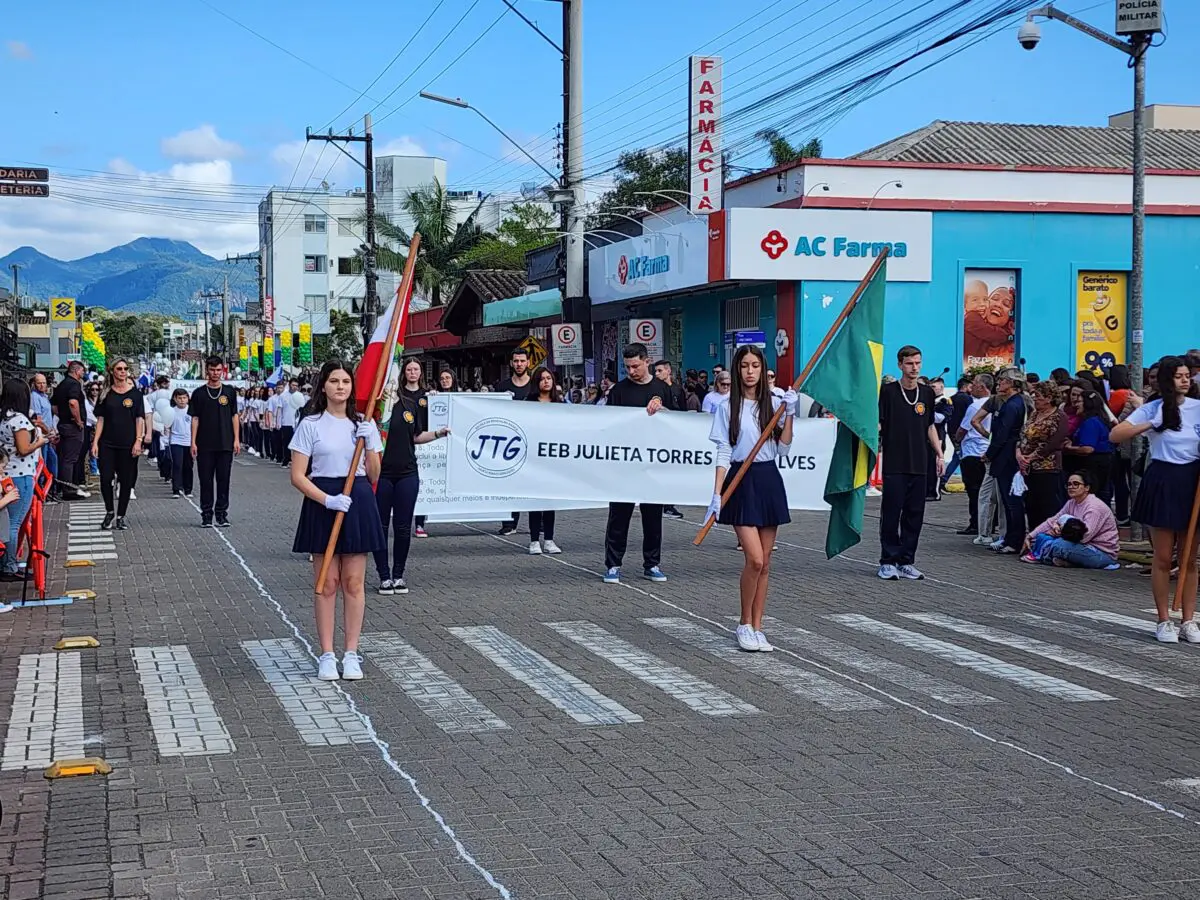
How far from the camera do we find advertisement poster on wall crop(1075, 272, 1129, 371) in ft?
101

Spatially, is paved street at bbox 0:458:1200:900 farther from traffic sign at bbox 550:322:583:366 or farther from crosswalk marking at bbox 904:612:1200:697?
traffic sign at bbox 550:322:583:366

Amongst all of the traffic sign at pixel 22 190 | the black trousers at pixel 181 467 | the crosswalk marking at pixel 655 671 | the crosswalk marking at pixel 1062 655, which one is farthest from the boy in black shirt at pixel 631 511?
the black trousers at pixel 181 467

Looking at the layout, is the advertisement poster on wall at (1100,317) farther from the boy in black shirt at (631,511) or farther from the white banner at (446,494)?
the white banner at (446,494)

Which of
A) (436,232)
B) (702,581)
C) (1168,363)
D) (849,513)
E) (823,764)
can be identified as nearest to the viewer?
(823,764)

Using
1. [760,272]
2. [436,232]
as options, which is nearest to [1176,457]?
[760,272]

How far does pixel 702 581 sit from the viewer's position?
41.1ft

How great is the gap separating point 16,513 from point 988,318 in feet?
74.4

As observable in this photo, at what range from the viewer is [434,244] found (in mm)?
59531

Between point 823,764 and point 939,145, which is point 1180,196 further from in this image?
point 823,764

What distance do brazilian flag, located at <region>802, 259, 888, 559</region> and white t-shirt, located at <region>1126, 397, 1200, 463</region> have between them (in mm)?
1871

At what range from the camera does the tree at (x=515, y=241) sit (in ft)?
206

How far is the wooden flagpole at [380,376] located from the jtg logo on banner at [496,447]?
488cm

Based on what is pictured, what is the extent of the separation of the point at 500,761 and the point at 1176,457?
18.2 feet

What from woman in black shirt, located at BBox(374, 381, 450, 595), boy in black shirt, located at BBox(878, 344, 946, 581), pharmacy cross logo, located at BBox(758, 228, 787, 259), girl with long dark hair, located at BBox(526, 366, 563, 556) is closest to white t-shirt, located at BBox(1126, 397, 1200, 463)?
boy in black shirt, located at BBox(878, 344, 946, 581)
